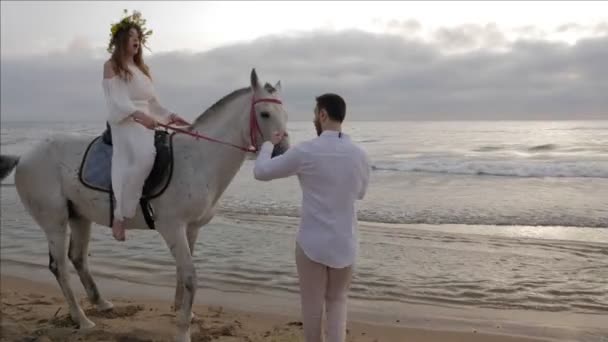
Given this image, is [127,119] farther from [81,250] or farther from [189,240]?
[81,250]

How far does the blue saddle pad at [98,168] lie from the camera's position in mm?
4418

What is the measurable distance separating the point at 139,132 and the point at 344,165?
6.33 feet

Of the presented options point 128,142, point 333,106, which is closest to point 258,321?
point 128,142

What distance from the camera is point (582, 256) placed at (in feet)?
25.1

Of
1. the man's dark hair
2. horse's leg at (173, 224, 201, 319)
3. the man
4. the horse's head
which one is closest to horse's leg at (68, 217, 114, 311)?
horse's leg at (173, 224, 201, 319)

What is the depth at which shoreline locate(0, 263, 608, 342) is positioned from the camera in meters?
4.79

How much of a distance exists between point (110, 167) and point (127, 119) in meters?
0.48

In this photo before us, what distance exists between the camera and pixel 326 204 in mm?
3082

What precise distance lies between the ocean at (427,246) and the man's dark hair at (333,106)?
3356 millimetres

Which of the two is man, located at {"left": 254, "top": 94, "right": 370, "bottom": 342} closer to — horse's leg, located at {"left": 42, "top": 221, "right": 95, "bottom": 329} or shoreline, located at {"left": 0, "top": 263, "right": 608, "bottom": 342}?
shoreline, located at {"left": 0, "top": 263, "right": 608, "bottom": 342}

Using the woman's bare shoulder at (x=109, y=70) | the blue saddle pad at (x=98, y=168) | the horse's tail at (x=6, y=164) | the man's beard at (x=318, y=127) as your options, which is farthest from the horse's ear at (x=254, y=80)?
the horse's tail at (x=6, y=164)

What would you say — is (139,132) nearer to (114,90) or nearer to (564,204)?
(114,90)

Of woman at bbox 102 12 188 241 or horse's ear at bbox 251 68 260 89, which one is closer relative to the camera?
horse's ear at bbox 251 68 260 89

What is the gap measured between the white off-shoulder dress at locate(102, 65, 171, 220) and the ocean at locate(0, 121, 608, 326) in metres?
2.55
